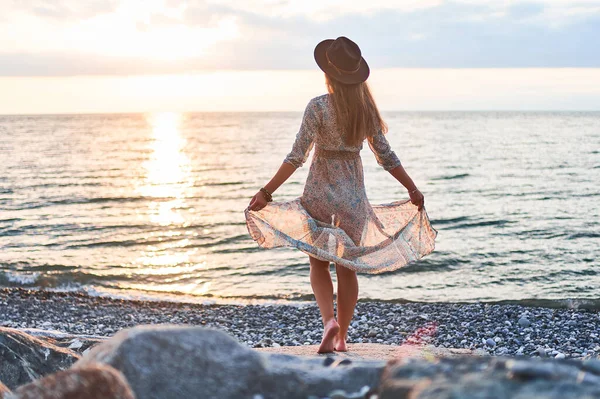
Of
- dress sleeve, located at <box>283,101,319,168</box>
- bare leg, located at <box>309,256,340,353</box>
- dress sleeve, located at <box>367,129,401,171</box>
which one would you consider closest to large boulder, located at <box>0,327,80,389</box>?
bare leg, located at <box>309,256,340,353</box>

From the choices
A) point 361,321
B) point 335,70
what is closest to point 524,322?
point 361,321

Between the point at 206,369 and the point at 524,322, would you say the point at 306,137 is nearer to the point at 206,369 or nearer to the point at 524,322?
the point at 206,369

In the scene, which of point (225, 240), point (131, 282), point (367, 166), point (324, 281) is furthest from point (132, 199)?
point (324, 281)

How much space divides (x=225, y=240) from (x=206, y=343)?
48.0 ft

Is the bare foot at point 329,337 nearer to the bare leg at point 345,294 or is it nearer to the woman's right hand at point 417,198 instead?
the bare leg at point 345,294

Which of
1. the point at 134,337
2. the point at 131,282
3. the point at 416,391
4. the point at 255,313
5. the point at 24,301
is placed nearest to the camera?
the point at 416,391

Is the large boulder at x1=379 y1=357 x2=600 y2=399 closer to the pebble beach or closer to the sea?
the pebble beach

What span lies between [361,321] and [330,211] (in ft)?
15.1

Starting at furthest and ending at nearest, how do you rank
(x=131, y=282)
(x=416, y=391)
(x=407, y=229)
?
1. (x=131, y=282)
2. (x=407, y=229)
3. (x=416, y=391)

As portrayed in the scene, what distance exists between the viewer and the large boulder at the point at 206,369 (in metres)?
2.38

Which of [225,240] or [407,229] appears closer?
[407,229]

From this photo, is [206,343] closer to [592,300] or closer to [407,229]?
[407,229]

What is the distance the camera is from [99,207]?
22500 mm

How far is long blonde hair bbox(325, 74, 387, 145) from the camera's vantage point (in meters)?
5.20
